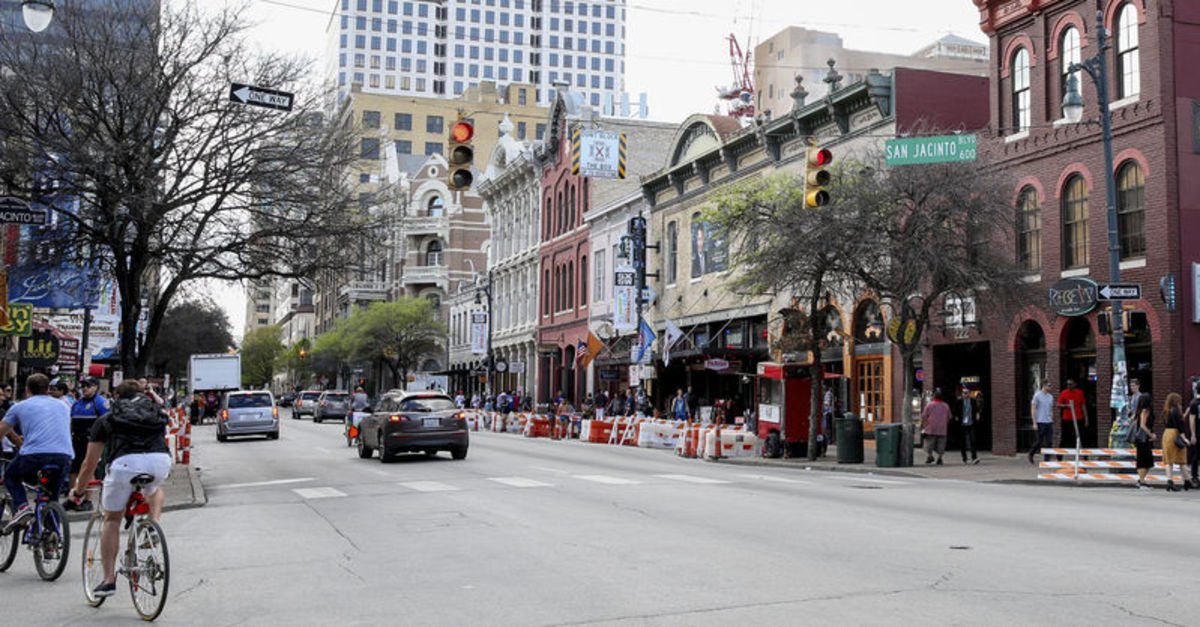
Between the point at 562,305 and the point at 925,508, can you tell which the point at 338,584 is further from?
the point at 562,305

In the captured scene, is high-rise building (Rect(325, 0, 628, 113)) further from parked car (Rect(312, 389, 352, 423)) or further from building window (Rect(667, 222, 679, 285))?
building window (Rect(667, 222, 679, 285))

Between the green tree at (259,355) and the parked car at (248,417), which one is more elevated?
the green tree at (259,355)

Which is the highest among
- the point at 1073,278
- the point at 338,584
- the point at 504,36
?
the point at 504,36

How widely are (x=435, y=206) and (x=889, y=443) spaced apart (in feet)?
236

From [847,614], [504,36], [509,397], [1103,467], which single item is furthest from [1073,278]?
[504,36]

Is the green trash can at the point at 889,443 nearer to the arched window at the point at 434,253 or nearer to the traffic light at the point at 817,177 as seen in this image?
the traffic light at the point at 817,177

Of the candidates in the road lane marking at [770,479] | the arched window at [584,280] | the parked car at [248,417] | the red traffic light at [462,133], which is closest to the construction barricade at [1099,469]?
the road lane marking at [770,479]

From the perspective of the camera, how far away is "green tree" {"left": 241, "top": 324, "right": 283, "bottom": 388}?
143m

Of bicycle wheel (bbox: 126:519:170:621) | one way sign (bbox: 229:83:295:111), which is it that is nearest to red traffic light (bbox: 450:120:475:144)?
one way sign (bbox: 229:83:295:111)

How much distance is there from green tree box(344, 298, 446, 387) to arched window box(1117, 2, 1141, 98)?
56.5m

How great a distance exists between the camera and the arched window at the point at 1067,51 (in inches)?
1044

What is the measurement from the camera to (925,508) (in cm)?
1473

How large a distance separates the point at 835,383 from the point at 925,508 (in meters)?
19.7

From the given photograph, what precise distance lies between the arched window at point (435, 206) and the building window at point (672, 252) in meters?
48.9
